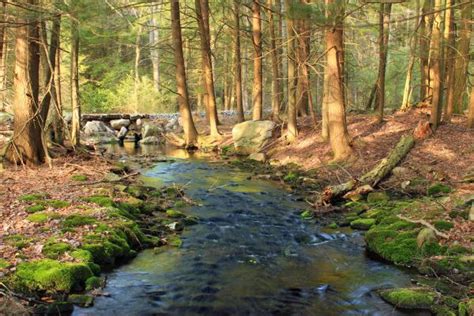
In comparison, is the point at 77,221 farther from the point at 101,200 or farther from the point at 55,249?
the point at 101,200

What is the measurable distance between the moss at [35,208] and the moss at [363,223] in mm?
5695

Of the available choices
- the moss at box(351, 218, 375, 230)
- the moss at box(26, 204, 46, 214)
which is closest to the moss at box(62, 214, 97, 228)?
the moss at box(26, 204, 46, 214)

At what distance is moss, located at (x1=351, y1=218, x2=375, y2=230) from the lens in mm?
8555

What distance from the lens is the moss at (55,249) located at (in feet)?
20.0

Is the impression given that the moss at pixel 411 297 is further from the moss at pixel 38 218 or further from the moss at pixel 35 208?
the moss at pixel 35 208

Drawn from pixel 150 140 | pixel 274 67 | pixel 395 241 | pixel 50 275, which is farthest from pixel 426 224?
pixel 150 140

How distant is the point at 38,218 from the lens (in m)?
7.30

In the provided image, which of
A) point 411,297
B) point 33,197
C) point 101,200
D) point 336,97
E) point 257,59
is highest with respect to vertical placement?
point 257,59

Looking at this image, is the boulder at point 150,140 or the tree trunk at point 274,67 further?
the boulder at point 150,140

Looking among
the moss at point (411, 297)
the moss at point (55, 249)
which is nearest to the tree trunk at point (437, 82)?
the moss at point (411, 297)

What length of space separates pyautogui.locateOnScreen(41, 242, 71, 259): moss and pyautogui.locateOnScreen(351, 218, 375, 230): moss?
5.18m

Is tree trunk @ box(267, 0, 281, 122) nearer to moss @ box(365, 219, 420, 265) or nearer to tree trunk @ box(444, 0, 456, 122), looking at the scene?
tree trunk @ box(444, 0, 456, 122)

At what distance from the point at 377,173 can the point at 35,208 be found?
760 cm

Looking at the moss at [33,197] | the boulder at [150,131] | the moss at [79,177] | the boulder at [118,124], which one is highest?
the boulder at [118,124]
